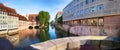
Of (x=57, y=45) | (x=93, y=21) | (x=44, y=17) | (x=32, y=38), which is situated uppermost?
(x=44, y=17)

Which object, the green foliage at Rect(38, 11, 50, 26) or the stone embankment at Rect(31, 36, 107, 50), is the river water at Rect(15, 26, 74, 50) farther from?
the green foliage at Rect(38, 11, 50, 26)

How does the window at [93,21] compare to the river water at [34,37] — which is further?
the window at [93,21]

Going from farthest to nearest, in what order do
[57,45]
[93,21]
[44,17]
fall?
[44,17]
[93,21]
[57,45]

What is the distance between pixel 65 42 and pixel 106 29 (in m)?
18.8

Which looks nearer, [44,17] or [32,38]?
[32,38]

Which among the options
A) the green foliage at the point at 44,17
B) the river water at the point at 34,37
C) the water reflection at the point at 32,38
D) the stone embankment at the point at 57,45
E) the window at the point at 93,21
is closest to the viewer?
the stone embankment at the point at 57,45

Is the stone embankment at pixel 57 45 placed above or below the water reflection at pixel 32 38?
above

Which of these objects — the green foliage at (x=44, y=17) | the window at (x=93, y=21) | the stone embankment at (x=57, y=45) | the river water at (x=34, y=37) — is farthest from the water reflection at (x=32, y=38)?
the green foliage at (x=44, y=17)

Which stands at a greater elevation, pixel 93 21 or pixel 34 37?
pixel 93 21

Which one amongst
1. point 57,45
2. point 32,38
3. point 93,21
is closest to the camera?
point 57,45

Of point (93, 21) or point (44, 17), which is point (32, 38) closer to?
point (93, 21)

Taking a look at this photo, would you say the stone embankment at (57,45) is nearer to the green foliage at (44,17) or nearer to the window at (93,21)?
the window at (93,21)

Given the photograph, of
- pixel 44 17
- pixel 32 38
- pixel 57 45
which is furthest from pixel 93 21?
pixel 44 17

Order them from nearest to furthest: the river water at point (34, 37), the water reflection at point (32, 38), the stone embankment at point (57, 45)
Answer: the stone embankment at point (57, 45) < the river water at point (34, 37) < the water reflection at point (32, 38)
